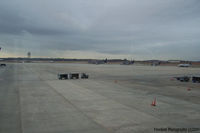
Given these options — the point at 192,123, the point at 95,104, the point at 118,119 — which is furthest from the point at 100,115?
the point at 192,123

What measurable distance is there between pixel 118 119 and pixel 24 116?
4.70 metres

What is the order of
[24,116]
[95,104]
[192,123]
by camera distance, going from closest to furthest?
1. [192,123]
2. [24,116]
3. [95,104]

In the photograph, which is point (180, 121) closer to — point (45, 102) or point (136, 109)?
point (136, 109)

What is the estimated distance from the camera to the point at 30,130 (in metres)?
7.04

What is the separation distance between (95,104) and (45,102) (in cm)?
343

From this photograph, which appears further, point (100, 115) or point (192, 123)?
point (100, 115)

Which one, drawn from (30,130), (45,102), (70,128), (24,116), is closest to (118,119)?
(70,128)

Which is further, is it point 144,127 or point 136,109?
point 136,109

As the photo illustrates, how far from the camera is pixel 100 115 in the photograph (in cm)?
912

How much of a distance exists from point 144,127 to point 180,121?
210cm

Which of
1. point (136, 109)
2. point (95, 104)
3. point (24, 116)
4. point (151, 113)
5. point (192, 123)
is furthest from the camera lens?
point (95, 104)

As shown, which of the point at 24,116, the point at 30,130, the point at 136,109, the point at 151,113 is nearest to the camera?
the point at 30,130

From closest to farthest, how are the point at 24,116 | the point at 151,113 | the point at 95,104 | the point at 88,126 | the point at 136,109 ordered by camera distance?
the point at 88,126 → the point at 24,116 → the point at 151,113 → the point at 136,109 → the point at 95,104

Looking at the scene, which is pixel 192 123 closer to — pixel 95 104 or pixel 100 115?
pixel 100 115
